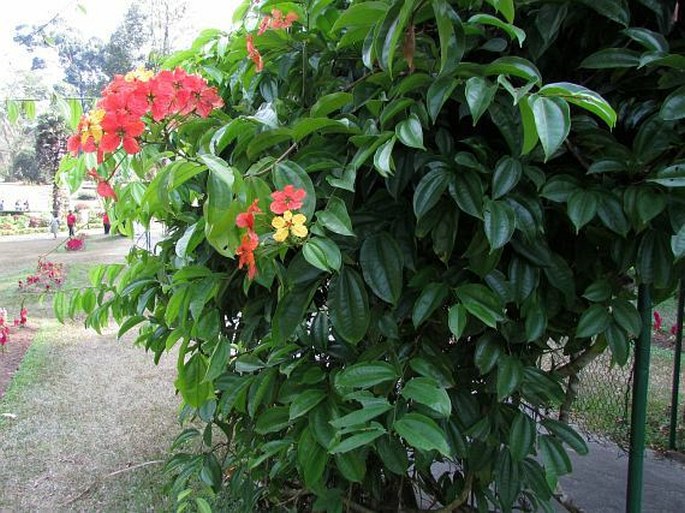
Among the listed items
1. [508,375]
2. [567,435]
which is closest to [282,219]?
[508,375]

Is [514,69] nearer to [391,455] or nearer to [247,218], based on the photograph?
[247,218]

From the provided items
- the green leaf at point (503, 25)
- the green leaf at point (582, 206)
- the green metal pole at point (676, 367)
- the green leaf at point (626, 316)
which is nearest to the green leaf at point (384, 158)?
the green leaf at point (503, 25)

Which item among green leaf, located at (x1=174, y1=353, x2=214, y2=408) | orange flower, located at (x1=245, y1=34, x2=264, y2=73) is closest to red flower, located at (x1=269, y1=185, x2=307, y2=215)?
orange flower, located at (x1=245, y1=34, x2=264, y2=73)

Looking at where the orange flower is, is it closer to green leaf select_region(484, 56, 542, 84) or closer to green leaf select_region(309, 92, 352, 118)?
green leaf select_region(309, 92, 352, 118)

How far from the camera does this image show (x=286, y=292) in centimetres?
104

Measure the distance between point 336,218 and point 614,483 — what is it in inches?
103

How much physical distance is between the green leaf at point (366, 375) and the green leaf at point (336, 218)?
0.26 metres

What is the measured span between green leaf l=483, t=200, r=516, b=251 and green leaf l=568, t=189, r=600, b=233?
10 centimetres

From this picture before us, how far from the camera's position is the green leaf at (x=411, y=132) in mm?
855

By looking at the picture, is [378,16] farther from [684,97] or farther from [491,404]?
[491,404]

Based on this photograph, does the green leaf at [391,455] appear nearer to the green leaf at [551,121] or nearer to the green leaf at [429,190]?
the green leaf at [429,190]

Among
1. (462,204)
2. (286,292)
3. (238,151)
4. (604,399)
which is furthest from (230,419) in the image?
(604,399)

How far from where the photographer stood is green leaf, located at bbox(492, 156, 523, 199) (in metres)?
0.92

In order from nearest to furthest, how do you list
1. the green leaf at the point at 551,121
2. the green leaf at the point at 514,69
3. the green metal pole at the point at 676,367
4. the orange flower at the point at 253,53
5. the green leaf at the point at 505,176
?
the green leaf at the point at 551,121 < the green leaf at the point at 514,69 < the green leaf at the point at 505,176 < the orange flower at the point at 253,53 < the green metal pole at the point at 676,367
